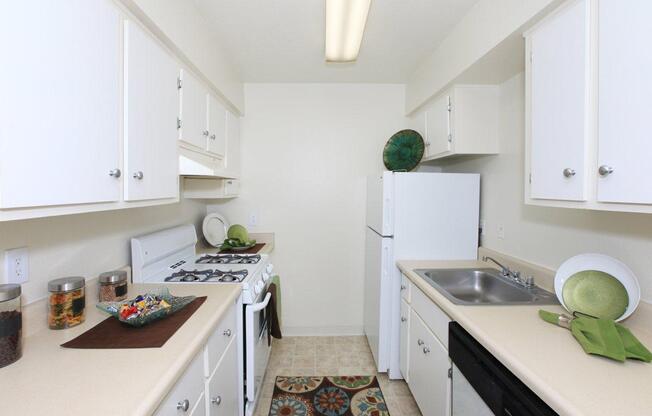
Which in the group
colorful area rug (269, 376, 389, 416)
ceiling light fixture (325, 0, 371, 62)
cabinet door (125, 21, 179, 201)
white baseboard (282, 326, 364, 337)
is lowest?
colorful area rug (269, 376, 389, 416)

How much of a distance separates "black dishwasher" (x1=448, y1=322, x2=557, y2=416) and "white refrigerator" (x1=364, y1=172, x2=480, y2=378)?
0.83m

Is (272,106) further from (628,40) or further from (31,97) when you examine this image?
(628,40)

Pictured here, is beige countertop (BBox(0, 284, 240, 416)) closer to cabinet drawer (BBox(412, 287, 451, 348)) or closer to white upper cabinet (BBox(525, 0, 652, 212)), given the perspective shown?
cabinet drawer (BBox(412, 287, 451, 348))

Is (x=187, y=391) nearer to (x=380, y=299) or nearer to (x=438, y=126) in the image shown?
(x=380, y=299)

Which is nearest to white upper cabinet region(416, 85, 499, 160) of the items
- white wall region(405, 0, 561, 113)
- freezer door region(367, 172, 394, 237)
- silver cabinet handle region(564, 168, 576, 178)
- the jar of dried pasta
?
white wall region(405, 0, 561, 113)

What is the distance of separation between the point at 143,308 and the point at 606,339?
62.8 inches

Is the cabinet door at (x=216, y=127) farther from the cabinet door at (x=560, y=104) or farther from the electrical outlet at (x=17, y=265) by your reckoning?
the cabinet door at (x=560, y=104)

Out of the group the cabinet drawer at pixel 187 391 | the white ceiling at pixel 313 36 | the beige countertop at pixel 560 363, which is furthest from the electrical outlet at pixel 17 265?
the beige countertop at pixel 560 363

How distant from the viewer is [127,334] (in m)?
1.03

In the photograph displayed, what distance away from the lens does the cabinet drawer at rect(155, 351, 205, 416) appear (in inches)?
33.6

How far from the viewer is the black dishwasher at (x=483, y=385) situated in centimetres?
88

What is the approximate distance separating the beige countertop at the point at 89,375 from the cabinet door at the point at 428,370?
113 centimetres

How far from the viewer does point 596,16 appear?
100cm

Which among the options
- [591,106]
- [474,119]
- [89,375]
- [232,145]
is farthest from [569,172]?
[232,145]
